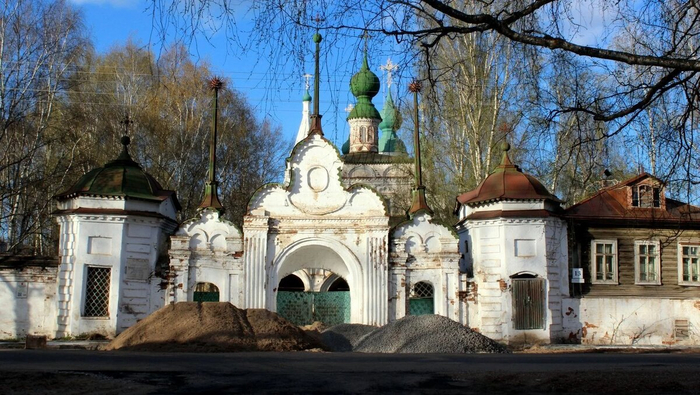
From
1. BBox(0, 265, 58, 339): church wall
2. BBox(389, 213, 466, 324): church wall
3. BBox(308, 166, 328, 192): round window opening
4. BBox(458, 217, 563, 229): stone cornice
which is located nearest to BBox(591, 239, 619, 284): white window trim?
BBox(458, 217, 563, 229): stone cornice

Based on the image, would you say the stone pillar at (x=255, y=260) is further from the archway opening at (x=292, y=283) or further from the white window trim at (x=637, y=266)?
the archway opening at (x=292, y=283)

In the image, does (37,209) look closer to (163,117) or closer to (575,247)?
(163,117)

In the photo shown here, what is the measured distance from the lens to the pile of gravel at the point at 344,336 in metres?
20.9

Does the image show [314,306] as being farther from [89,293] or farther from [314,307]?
[89,293]

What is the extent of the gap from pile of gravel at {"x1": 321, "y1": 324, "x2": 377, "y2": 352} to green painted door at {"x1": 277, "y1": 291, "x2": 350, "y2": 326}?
3.72m

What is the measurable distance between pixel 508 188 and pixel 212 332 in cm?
1203

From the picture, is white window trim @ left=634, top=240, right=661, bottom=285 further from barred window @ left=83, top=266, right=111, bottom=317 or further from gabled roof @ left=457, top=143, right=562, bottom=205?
barred window @ left=83, top=266, right=111, bottom=317

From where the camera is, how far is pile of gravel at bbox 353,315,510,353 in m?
19.8

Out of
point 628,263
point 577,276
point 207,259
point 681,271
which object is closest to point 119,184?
point 207,259

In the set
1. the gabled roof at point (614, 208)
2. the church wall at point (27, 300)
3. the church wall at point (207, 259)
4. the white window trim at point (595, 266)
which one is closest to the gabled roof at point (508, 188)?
the gabled roof at point (614, 208)

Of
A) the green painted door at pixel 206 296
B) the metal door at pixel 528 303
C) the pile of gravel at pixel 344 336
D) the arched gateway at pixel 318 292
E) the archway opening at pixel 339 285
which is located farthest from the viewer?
the archway opening at pixel 339 285

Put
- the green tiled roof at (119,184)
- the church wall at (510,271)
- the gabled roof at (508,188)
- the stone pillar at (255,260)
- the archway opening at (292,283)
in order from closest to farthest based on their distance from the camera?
the church wall at (510,271), the green tiled roof at (119,184), the gabled roof at (508,188), the stone pillar at (255,260), the archway opening at (292,283)

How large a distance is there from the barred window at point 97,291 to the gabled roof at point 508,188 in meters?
12.0

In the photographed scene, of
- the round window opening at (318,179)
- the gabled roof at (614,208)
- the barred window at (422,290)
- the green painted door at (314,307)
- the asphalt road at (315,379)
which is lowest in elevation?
the asphalt road at (315,379)
